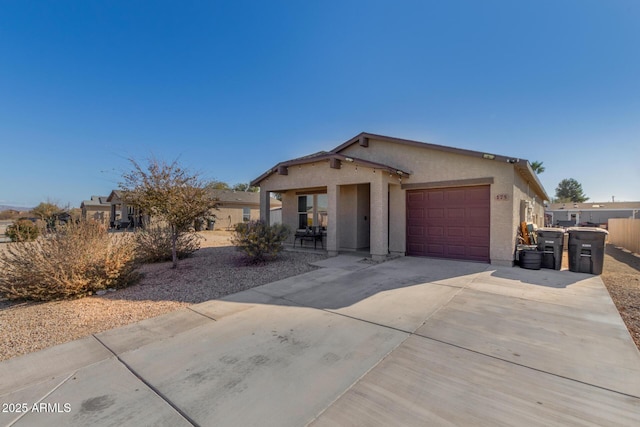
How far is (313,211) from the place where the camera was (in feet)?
43.3

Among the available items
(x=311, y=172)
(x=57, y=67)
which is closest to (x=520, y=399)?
(x=311, y=172)

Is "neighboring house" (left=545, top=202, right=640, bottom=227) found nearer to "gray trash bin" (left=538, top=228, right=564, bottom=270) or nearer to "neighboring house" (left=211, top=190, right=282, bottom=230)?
"gray trash bin" (left=538, top=228, right=564, bottom=270)

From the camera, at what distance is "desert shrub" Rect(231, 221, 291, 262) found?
9.10 metres

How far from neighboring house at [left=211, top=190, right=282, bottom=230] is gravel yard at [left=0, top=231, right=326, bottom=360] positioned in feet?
64.8

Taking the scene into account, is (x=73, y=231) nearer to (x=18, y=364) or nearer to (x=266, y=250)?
(x=18, y=364)

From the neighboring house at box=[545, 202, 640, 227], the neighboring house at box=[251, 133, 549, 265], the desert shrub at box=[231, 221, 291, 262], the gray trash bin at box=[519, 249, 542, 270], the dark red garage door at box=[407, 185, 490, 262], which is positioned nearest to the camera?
the gray trash bin at box=[519, 249, 542, 270]

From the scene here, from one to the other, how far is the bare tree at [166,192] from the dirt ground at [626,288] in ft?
32.1

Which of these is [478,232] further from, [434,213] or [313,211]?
[313,211]

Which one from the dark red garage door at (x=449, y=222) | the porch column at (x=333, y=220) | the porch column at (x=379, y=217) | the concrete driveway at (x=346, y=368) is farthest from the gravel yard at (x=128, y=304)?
the dark red garage door at (x=449, y=222)

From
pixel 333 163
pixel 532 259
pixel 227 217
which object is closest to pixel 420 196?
pixel 333 163

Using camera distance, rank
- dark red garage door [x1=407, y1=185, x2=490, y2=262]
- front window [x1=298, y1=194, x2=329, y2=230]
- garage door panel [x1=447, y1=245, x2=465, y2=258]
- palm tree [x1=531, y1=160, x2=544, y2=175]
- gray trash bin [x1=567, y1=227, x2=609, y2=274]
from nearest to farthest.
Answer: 1. gray trash bin [x1=567, y1=227, x2=609, y2=274]
2. dark red garage door [x1=407, y1=185, x2=490, y2=262]
3. garage door panel [x1=447, y1=245, x2=465, y2=258]
4. front window [x1=298, y1=194, x2=329, y2=230]
5. palm tree [x1=531, y1=160, x2=544, y2=175]

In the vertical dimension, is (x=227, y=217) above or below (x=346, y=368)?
above

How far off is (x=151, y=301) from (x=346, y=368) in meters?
4.63

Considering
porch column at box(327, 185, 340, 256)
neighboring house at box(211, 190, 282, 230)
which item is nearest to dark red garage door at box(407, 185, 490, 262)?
porch column at box(327, 185, 340, 256)
